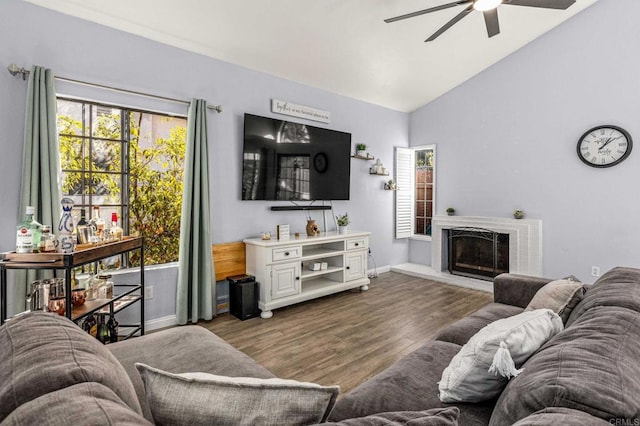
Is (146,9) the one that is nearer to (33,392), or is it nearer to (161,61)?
(161,61)

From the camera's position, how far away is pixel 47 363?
0.82 meters

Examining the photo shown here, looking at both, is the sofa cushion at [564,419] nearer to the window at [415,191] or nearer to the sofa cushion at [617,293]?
the sofa cushion at [617,293]

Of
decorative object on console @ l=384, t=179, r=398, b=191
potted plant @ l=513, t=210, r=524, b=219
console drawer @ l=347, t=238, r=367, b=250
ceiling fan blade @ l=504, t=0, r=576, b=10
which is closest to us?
ceiling fan blade @ l=504, t=0, r=576, b=10

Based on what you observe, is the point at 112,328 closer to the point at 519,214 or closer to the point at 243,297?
the point at 243,297

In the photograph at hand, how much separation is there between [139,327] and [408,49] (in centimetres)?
422

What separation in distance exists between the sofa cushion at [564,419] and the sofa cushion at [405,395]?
515mm

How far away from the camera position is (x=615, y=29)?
3842 mm

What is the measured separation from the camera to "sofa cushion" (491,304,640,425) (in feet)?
2.35

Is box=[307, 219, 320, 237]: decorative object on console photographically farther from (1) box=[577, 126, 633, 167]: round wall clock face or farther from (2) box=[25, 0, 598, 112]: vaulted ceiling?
(1) box=[577, 126, 633, 167]: round wall clock face

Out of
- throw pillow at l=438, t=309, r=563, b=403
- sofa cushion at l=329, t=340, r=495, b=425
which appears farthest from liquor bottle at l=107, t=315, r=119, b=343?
throw pillow at l=438, t=309, r=563, b=403

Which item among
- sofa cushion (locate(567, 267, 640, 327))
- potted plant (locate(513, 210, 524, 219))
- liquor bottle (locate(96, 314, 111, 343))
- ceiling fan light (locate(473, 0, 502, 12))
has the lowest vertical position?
liquor bottle (locate(96, 314, 111, 343))

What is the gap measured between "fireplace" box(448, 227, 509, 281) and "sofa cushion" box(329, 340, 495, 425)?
11.8 ft

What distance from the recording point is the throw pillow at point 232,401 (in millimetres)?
766

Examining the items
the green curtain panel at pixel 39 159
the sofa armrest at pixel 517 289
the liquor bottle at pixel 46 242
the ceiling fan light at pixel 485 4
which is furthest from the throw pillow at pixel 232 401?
the ceiling fan light at pixel 485 4
